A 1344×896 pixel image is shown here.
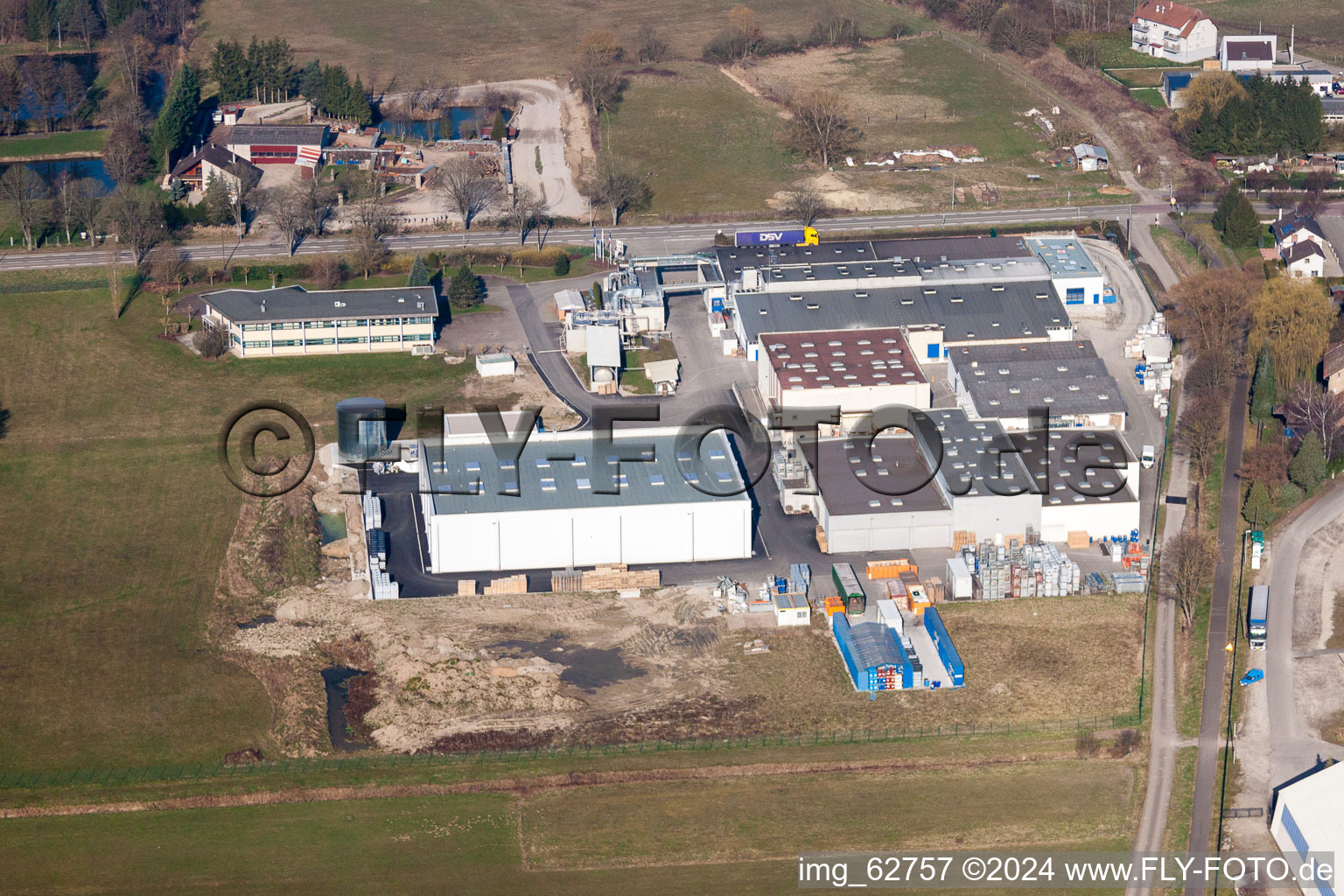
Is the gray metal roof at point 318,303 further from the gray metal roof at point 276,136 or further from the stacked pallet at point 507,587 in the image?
the stacked pallet at point 507,587

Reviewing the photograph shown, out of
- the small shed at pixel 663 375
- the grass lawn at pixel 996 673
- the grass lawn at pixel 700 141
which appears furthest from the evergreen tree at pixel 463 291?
the grass lawn at pixel 996 673

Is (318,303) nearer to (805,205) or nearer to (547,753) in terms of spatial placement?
(805,205)

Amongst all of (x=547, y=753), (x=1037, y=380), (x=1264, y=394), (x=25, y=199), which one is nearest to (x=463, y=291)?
(x=25, y=199)

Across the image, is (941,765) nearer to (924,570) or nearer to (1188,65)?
(924,570)

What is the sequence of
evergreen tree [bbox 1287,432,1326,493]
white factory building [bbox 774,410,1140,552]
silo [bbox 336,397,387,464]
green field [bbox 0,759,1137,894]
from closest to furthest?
green field [bbox 0,759,1137,894] < white factory building [bbox 774,410,1140,552] < evergreen tree [bbox 1287,432,1326,493] < silo [bbox 336,397,387,464]

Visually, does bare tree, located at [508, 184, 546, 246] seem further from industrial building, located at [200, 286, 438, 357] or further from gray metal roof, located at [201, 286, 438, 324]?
industrial building, located at [200, 286, 438, 357]

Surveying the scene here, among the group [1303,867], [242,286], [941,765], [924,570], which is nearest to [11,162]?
[242,286]

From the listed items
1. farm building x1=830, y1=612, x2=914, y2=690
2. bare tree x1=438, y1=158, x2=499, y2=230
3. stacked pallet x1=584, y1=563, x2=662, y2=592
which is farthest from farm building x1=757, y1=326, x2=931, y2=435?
bare tree x1=438, y1=158, x2=499, y2=230
